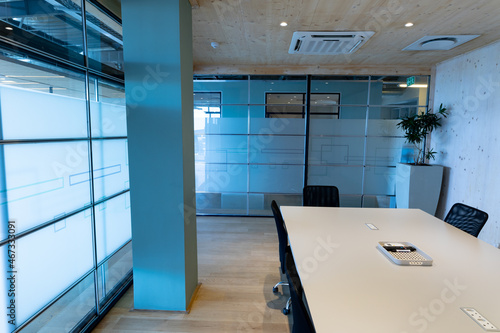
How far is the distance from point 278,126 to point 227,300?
3307 millimetres

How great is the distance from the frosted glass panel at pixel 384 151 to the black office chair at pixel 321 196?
2.09 m

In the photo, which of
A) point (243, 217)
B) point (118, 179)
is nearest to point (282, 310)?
point (118, 179)

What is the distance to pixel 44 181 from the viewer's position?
1.66 metres

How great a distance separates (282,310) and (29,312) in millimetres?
1911

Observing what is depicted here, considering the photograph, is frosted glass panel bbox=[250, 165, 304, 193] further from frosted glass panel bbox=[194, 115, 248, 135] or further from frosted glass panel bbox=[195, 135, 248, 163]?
frosted glass panel bbox=[194, 115, 248, 135]

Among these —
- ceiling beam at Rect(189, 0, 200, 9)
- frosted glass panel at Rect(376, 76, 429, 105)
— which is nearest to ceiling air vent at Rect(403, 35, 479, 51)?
frosted glass panel at Rect(376, 76, 429, 105)

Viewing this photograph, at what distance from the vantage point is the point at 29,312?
5.20 feet

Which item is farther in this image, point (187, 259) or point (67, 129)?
point (187, 259)

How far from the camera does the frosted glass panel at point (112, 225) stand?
235 centimetres

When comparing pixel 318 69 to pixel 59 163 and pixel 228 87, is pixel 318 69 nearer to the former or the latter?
pixel 228 87

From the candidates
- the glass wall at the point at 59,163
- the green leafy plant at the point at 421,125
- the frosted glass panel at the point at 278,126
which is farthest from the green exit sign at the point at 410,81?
the glass wall at the point at 59,163

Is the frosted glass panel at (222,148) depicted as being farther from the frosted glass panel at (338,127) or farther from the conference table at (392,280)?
the conference table at (392,280)

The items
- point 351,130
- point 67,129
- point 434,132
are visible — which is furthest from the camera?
point 351,130

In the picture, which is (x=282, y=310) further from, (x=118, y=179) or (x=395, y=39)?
(x=395, y=39)
